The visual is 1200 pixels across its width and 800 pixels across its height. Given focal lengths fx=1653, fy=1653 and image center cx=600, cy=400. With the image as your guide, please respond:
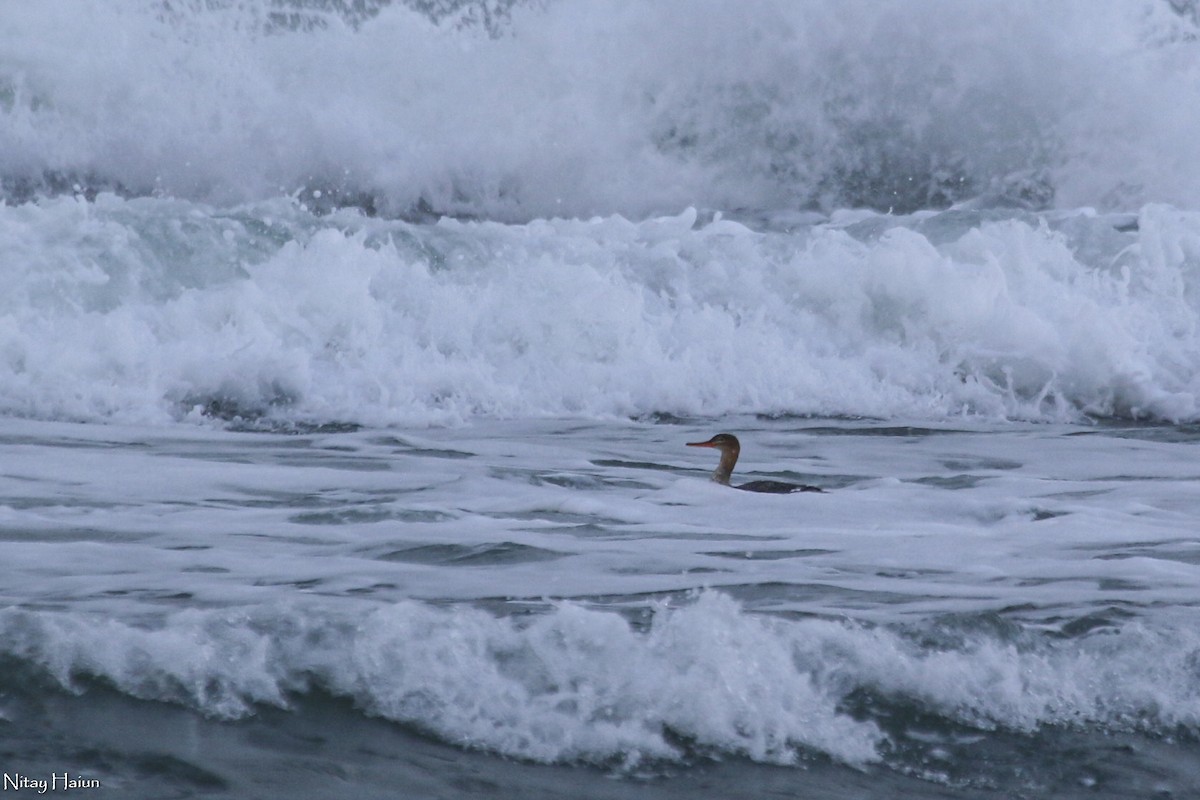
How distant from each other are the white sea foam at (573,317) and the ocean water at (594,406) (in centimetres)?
3

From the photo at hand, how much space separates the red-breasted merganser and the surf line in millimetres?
3686

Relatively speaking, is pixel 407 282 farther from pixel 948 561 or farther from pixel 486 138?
pixel 948 561

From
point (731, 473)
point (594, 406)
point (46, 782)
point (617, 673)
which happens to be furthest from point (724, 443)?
point (46, 782)

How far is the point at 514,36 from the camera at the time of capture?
13.7 metres

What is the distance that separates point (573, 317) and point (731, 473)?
8.32 feet

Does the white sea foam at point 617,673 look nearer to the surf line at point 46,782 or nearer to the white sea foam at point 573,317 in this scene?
the surf line at point 46,782

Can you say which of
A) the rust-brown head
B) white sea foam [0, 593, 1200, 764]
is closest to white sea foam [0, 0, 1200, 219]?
the rust-brown head

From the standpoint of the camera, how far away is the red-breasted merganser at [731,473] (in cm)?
646

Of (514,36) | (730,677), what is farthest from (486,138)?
(730,677)

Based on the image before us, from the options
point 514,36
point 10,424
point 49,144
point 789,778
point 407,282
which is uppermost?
point 514,36

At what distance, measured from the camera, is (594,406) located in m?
8.69

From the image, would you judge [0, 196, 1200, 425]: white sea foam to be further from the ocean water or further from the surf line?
the surf line

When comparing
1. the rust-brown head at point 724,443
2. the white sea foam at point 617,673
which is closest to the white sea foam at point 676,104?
the rust-brown head at point 724,443

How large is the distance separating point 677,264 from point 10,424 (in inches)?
174
